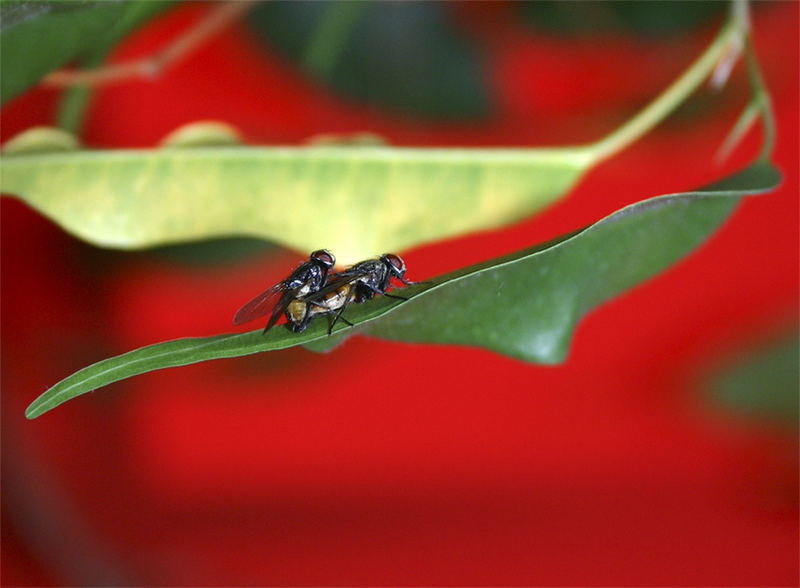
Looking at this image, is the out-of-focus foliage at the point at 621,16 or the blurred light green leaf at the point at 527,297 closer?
the blurred light green leaf at the point at 527,297

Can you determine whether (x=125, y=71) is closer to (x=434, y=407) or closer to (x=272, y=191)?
(x=272, y=191)

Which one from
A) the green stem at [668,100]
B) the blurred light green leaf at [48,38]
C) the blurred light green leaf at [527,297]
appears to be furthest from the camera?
the green stem at [668,100]

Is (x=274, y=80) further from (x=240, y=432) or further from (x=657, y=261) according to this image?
(x=657, y=261)

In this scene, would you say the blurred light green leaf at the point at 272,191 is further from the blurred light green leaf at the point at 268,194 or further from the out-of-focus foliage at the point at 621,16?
the out-of-focus foliage at the point at 621,16

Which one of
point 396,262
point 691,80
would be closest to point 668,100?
point 691,80

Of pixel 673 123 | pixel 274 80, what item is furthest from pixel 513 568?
pixel 274 80

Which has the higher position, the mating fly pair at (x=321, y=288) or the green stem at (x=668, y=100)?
the green stem at (x=668, y=100)

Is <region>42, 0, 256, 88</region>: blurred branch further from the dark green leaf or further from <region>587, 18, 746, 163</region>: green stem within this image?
the dark green leaf

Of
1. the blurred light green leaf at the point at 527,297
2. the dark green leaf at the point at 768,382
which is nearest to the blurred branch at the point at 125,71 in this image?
the blurred light green leaf at the point at 527,297
